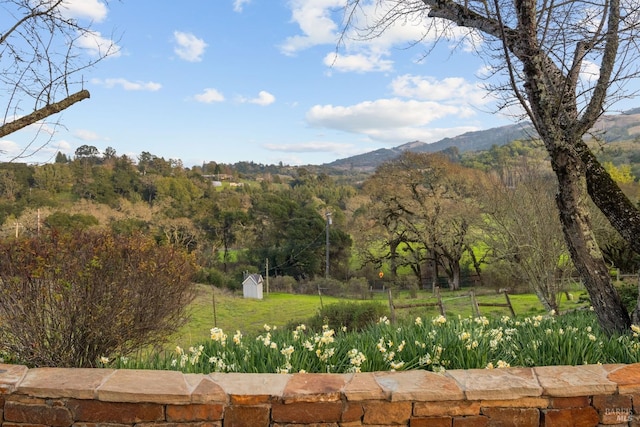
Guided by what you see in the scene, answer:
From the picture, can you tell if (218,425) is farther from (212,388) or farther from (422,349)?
(422,349)

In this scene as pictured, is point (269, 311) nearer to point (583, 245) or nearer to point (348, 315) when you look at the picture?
point (348, 315)

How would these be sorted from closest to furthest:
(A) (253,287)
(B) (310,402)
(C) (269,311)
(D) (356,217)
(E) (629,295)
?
(B) (310,402) → (E) (629,295) → (C) (269,311) → (A) (253,287) → (D) (356,217)

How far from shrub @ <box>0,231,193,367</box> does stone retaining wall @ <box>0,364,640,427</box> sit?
1.21 meters

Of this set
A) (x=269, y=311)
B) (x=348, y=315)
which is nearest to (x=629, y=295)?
(x=348, y=315)

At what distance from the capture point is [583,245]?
3.13 metres

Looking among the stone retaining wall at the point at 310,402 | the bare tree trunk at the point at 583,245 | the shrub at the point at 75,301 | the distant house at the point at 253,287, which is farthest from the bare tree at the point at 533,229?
the distant house at the point at 253,287

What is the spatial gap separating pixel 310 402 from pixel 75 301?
2522 millimetres

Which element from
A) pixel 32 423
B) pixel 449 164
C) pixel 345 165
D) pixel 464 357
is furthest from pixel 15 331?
pixel 345 165

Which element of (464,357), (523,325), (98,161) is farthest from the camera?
(98,161)

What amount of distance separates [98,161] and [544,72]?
4847cm

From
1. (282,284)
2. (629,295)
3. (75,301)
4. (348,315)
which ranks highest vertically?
(75,301)

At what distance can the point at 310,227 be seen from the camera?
30297mm

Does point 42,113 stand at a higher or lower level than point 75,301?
higher

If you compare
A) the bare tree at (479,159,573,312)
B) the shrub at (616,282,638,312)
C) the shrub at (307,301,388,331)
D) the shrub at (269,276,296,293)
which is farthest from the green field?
the shrub at (616,282,638,312)
